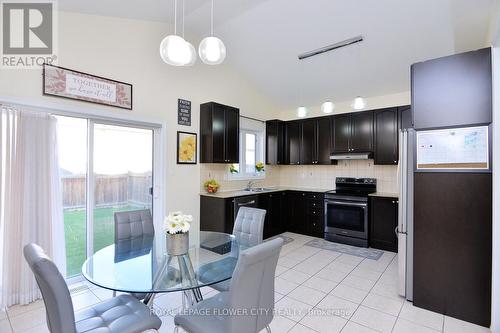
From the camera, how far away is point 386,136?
439 centimetres

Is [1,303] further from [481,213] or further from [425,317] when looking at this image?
[481,213]

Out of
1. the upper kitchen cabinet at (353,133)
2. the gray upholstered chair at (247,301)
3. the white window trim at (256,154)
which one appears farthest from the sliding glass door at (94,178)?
the upper kitchen cabinet at (353,133)

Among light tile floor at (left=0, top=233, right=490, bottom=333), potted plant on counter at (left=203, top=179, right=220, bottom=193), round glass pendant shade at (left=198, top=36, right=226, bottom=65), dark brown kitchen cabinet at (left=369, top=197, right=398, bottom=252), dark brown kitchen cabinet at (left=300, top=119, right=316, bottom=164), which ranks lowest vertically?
light tile floor at (left=0, top=233, right=490, bottom=333)

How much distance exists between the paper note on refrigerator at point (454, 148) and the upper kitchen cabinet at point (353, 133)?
86.7 inches

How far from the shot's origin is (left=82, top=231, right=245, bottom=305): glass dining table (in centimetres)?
159

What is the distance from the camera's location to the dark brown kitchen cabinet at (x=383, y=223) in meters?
4.06

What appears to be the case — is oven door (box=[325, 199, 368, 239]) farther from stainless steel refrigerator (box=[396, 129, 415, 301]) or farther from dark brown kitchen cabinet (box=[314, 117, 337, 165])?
stainless steel refrigerator (box=[396, 129, 415, 301])

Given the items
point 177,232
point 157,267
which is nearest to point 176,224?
point 177,232

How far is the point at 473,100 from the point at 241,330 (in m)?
2.60

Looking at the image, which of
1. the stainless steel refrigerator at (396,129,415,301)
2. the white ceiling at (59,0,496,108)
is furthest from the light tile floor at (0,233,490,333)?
the white ceiling at (59,0,496,108)

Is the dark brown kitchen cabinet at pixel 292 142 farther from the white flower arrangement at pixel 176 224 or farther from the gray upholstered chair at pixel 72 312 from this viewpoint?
the gray upholstered chair at pixel 72 312

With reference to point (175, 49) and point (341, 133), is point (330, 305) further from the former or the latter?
point (341, 133)

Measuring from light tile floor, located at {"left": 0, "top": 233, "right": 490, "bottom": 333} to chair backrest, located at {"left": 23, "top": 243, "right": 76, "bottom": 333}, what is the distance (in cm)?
110

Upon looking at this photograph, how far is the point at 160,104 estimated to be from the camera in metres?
3.62
